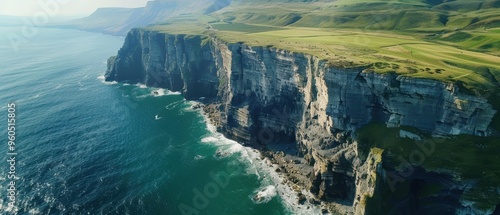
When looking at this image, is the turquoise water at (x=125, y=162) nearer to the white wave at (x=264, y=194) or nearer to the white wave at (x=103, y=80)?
the white wave at (x=264, y=194)

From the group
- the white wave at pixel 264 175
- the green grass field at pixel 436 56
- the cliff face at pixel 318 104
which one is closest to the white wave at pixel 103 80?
the cliff face at pixel 318 104

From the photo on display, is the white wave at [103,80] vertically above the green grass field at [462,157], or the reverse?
the green grass field at [462,157]

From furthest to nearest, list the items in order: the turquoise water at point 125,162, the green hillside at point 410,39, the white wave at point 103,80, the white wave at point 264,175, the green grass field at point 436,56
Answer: the white wave at point 103,80 < the turquoise water at point 125,162 < the white wave at point 264,175 < the green hillside at point 410,39 < the green grass field at point 436,56

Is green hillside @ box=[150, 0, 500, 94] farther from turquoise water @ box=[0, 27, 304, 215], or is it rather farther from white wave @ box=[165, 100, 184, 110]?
turquoise water @ box=[0, 27, 304, 215]

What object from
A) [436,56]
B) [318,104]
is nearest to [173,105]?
[318,104]

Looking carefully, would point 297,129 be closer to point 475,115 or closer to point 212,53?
point 475,115

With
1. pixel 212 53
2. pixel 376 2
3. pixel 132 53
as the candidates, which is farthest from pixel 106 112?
pixel 376 2

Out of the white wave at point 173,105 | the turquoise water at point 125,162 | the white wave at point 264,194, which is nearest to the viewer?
the turquoise water at point 125,162

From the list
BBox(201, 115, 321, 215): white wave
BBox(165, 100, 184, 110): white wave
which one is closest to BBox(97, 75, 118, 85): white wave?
BBox(165, 100, 184, 110): white wave
